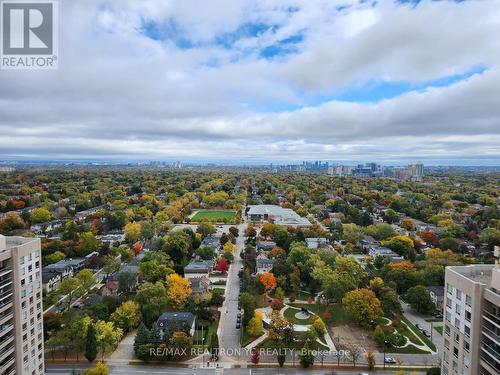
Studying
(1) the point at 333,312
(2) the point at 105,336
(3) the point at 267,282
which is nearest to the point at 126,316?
(2) the point at 105,336

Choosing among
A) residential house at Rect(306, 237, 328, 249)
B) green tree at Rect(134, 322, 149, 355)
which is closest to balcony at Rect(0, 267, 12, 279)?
green tree at Rect(134, 322, 149, 355)

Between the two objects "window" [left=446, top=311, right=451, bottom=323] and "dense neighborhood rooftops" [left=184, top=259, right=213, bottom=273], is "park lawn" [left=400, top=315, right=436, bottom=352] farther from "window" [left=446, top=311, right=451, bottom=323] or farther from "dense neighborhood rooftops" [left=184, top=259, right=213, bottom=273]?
"dense neighborhood rooftops" [left=184, top=259, right=213, bottom=273]

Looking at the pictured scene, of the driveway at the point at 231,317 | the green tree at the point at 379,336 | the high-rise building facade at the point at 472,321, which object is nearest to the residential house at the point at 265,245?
the driveway at the point at 231,317

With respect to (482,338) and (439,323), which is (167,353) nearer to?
(482,338)

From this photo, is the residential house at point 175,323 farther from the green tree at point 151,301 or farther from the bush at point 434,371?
the bush at point 434,371

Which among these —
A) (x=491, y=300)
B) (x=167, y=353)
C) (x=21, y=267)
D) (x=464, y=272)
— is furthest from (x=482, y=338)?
(x=21, y=267)

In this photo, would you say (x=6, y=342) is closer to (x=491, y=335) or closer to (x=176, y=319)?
(x=176, y=319)

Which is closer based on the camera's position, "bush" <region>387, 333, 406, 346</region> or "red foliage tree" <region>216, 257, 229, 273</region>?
"bush" <region>387, 333, 406, 346</region>
